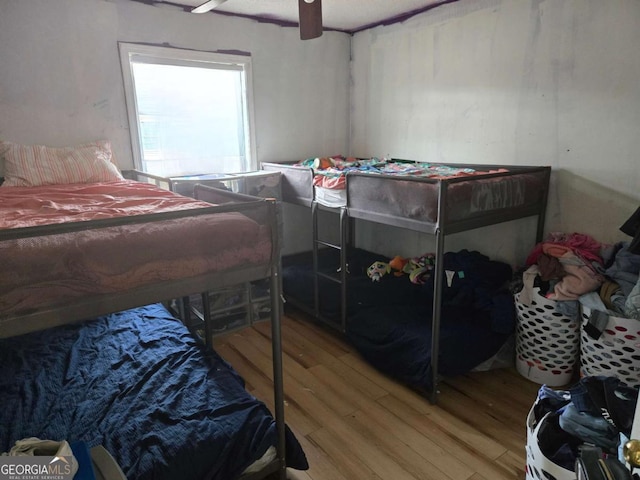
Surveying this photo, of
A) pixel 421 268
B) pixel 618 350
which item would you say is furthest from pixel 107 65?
pixel 618 350

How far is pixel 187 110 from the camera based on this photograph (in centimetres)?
310

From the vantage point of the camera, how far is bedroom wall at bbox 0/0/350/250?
2.46 meters

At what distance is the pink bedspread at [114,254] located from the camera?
3.35 ft

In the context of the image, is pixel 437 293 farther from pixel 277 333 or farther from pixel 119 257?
pixel 119 257

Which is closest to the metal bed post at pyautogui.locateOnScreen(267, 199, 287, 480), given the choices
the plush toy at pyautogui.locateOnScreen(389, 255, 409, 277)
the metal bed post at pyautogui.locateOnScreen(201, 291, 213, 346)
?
the metal bed post at pyautogui.locateOnScreen(201, 291, 213, 346)

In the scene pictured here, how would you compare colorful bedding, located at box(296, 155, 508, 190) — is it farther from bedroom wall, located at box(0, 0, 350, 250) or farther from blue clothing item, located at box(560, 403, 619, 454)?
blue clothing item, located at box(560, 403, 619, 454)

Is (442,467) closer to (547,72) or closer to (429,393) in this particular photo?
(429,393)

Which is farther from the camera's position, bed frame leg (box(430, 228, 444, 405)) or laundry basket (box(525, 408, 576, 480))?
bed frame leg (box(430, 228, 444, 405))

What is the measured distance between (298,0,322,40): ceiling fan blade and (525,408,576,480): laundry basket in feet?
5.65

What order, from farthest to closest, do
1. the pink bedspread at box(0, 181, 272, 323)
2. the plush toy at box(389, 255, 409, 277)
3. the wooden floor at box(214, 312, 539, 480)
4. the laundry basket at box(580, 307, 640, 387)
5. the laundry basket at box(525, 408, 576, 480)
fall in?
the plush toy at box(389, 255, 409, 277) → the laundry basket at box(580, 307, 640, 387) → the wooden floor at box(214, 312, 539, 480) → the laundry basket at box(525, 408, 576, 480) → the pink bedspread at box(0, 181, 272, 323)

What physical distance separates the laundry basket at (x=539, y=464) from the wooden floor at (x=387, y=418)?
0.33 metres

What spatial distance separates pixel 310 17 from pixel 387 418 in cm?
189

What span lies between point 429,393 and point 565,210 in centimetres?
135

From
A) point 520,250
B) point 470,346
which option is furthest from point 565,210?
point 470,346
